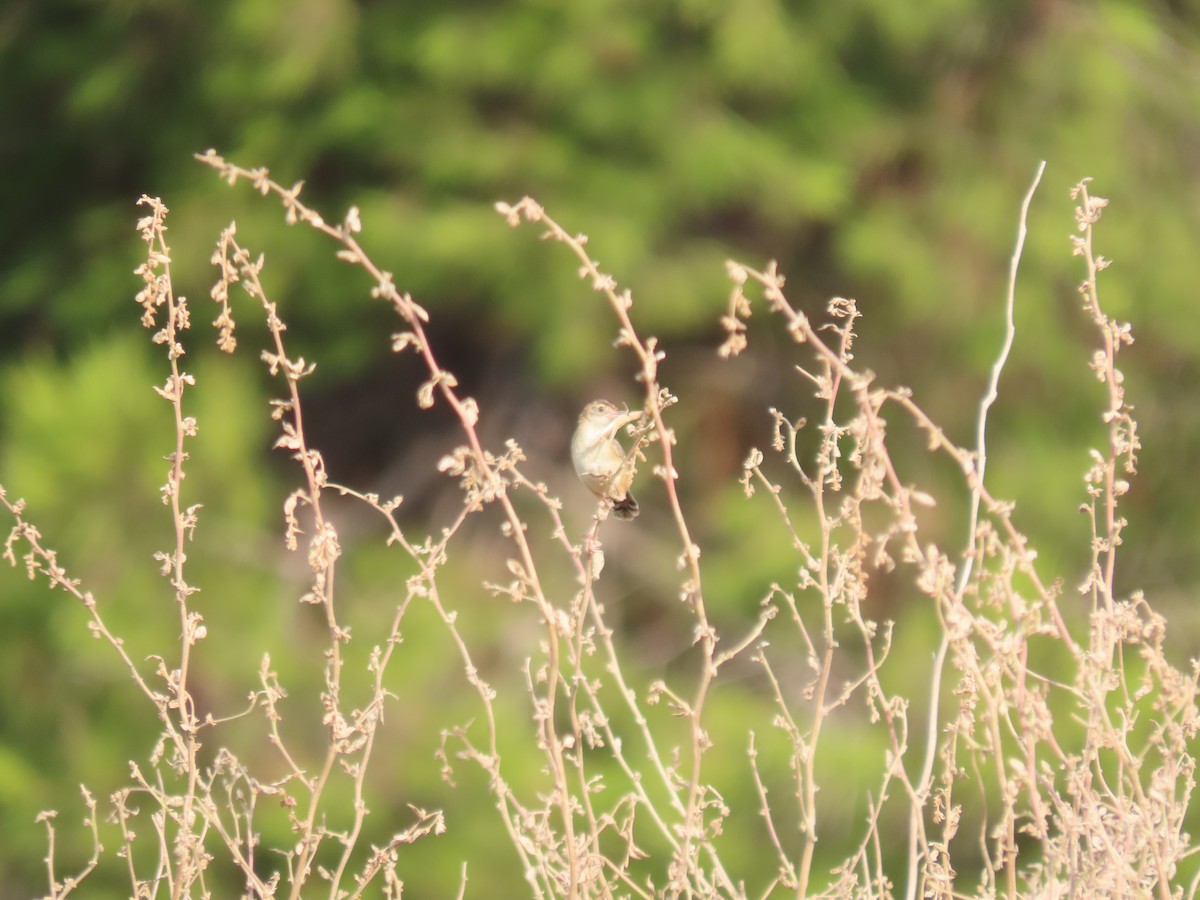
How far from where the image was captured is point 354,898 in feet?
6.74

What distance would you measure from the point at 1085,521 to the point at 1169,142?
1.59 metres

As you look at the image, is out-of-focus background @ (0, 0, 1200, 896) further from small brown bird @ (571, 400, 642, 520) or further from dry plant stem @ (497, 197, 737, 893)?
dry plant stem @ (497, 197, 737, 893)

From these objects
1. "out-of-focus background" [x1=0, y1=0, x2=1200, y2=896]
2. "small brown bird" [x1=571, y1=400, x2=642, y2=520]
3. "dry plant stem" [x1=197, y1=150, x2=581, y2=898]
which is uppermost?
"out-of-focus background" [x1=0, y1=0, x2=1200, y2=896]

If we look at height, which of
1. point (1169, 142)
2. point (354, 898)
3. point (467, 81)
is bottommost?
point (354, 898)

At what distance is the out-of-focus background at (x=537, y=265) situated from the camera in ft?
16.9

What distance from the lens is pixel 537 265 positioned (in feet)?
19.4

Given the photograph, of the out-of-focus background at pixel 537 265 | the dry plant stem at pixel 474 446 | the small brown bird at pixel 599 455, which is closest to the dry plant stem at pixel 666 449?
the dry plant stem at pixel 474 446

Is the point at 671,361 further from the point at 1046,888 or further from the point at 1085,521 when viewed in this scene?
the point at 1046,888

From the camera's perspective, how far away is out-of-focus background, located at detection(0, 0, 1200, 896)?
5148 mm

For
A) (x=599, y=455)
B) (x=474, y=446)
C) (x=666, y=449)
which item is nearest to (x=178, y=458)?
(x=474, y=446)

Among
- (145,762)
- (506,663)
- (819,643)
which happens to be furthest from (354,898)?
(819,643)

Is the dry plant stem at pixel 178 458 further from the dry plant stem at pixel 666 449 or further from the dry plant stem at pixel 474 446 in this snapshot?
the dry plant stem at pixel 666 449

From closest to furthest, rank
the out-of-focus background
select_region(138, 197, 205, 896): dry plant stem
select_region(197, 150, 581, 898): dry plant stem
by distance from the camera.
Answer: select_region(197, 150, 581, 898): dry plant stem < select_region(138, 197, 205, 896): dry plant stem < the out-of-focus background

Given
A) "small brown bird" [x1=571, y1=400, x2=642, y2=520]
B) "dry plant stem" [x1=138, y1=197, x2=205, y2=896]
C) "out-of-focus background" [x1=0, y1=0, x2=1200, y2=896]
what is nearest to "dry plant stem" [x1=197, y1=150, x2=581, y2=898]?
"dry plant stem" [x1=138, y1=197, x2=205, y2=896]
